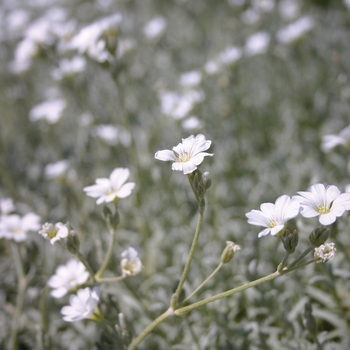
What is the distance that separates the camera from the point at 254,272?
2.23m

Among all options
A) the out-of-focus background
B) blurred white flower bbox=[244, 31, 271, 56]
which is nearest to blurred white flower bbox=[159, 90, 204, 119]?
the out-of-focus background

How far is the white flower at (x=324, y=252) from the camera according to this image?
1.45m

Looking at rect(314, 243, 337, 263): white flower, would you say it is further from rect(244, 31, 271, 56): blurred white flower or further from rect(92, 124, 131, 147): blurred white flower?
rect(244, 31, 271, 56): blurred white flower

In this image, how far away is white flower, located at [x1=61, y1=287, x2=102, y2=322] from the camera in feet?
5.62

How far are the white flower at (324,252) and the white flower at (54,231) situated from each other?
1.03 meters

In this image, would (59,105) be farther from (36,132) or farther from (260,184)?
(260,184)

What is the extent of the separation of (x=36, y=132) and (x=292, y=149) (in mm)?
3117

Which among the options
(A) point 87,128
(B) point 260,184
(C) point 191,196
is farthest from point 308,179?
(A) point 87,128

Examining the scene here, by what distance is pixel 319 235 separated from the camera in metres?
1.48

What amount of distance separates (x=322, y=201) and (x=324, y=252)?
21cm

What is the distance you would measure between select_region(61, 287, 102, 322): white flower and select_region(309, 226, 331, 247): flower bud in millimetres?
951

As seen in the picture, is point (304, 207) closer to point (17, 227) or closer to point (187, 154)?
point (187, 154)

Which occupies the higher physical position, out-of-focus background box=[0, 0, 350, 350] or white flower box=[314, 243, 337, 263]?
white flower box=[314, 243, 337, 263]

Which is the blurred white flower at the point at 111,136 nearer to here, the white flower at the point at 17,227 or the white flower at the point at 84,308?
the white flower at the point at 17,227
